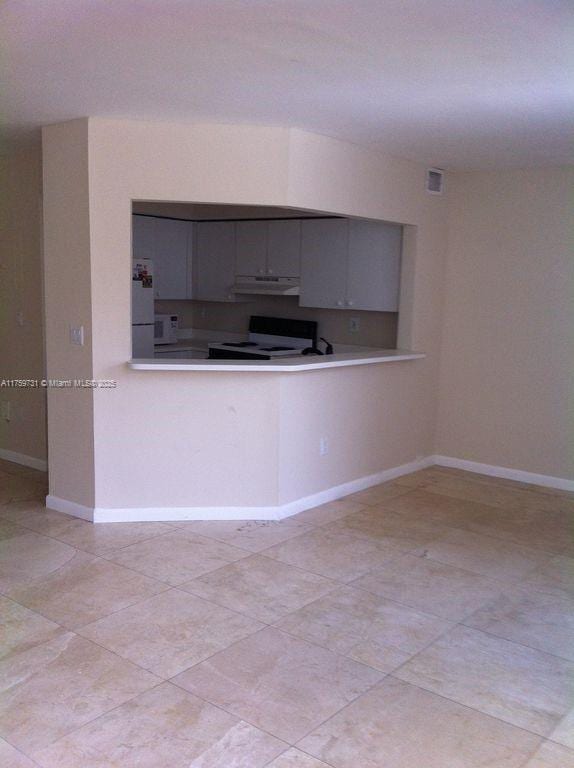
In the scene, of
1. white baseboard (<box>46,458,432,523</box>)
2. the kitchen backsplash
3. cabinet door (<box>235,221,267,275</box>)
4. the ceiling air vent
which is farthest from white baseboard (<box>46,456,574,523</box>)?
cabinet door (<box>235,221,267,275</box>)

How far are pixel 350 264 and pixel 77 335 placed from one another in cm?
245

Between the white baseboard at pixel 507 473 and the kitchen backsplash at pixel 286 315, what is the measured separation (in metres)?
1.06

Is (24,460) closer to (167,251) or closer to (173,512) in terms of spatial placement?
(173,512)

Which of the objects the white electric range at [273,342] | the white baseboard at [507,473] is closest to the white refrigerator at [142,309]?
the white electric range at [273,342]

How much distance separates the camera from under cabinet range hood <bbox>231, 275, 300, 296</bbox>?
20.2 ft

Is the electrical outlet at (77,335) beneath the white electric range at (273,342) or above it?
above

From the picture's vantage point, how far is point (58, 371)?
14.5ft

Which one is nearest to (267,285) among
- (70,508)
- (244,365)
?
(244,365)

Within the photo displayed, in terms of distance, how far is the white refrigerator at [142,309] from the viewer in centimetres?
632

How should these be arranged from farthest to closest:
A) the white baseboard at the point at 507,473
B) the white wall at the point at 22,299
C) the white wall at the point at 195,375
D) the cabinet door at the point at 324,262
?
the cabinet door at the point at 324,262 → the white baseboard at the point at 507,473 → the white wall at the point at 22,299 → the white wall at the point at 195,375

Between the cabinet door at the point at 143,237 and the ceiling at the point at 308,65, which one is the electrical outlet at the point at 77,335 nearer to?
the ceiling at the point at 308,65

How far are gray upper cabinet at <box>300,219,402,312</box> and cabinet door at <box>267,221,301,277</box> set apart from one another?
0.22 feet

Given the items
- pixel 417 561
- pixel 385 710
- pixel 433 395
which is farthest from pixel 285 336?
pixel 385 710

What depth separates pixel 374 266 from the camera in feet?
18.6
